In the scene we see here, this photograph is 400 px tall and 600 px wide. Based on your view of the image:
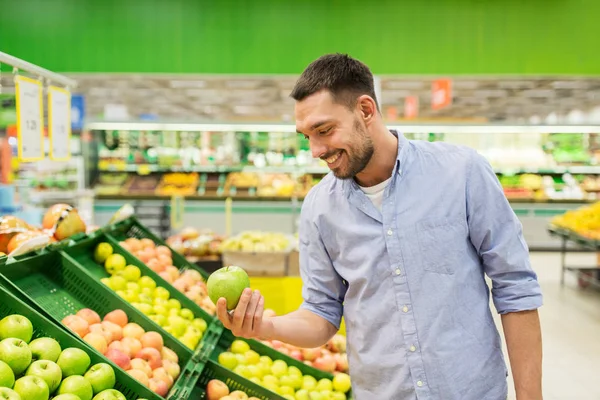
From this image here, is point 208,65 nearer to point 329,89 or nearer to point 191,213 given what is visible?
point 191,213

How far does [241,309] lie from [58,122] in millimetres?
3205

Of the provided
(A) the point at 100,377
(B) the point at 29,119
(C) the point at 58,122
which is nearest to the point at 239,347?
(A) the point at 100,377

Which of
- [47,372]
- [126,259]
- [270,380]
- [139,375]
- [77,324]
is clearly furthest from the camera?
[126,259]

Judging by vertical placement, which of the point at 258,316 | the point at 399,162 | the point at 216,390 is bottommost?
the point at 216,390

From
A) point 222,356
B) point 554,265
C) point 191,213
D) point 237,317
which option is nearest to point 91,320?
point 222,356

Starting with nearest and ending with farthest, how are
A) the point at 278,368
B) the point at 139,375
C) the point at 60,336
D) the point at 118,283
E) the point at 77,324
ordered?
the point at 60,336 → the point at 139,375 → the point at 77,324 → the point at 278,368 → the point at 118,283

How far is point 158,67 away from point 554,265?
22.9 feet

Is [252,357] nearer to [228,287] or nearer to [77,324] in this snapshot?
[77,324]

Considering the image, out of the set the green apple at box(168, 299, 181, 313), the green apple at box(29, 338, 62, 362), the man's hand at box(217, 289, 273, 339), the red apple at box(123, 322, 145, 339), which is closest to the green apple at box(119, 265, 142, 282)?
the green apple at box(168, 299, 181, 313)

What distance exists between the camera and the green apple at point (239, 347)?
115 inches

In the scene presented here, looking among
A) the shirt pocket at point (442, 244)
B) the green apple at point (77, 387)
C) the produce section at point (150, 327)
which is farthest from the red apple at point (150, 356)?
the shirt pocket at point (442, 244)

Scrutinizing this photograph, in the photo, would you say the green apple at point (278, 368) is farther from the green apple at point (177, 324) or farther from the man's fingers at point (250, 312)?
the man's fingers at point (250, 312)

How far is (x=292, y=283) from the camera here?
14.4 ft

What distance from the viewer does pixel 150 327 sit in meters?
2.61
